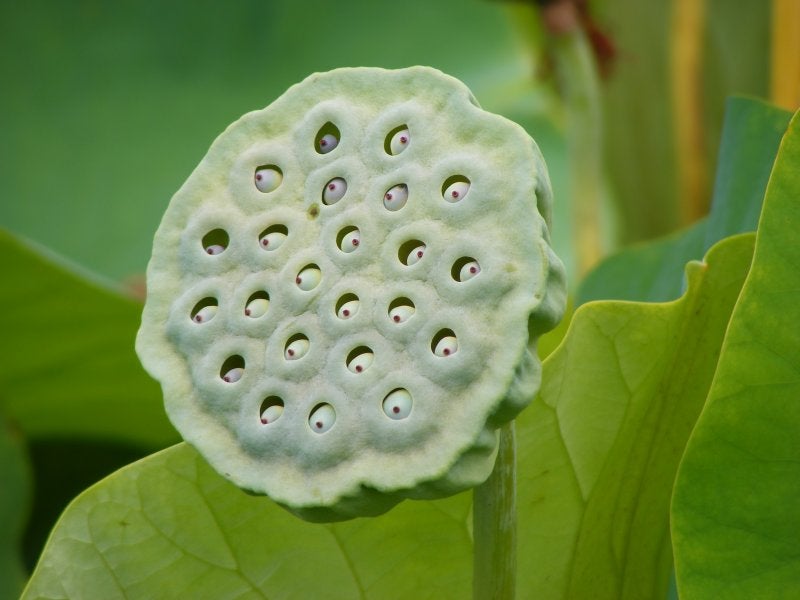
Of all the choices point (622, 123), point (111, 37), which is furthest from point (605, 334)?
point (111, 37)

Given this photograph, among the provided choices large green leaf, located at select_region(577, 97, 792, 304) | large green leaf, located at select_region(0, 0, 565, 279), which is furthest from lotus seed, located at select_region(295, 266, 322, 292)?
large green leaf, located at select_region(0, 0, 565, 279)

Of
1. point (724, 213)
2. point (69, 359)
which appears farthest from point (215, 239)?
point (69, 359)

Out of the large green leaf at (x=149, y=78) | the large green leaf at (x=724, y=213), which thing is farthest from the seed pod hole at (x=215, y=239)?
the large green leaf at (x=149, y=78)

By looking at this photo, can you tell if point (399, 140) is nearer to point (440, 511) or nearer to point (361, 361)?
point (361, 361)

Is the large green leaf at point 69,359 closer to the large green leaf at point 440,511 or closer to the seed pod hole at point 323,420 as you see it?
the large green leaf at point 440,511

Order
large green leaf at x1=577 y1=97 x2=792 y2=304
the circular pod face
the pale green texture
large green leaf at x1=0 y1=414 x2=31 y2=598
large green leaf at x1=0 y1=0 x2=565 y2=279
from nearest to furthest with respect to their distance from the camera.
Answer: the circular pod face, the pale green texture, large green leaf at x1=577 y1=97 x2=792 y2=304, large green leaf at x1=0 y1=414 x2=31 y2=598, large green leaf at x1=0 y1=0 x2=565 y2=279

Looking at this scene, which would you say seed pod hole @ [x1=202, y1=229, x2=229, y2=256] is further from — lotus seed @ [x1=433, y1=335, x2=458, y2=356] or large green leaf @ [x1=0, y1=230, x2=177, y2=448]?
large green leaf @ [x1=0, y1=230, x2=177, y2=448]
